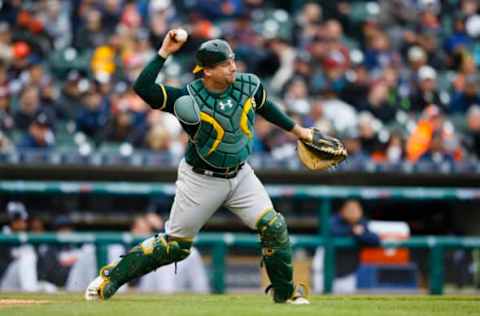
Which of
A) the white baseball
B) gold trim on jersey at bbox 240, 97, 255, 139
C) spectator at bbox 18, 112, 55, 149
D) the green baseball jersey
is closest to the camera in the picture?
the white baseball

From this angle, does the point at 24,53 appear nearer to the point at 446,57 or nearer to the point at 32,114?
the point at 32,114

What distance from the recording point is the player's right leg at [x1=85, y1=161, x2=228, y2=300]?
6.51 meters

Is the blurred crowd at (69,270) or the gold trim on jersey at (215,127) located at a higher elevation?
the gold trim on jersey at (215,127)

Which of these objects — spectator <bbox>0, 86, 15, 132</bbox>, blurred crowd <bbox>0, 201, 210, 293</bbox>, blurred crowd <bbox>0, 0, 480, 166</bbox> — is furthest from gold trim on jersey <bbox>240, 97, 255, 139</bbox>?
spectator <bbox>0, 86, 15, 132</bbox>

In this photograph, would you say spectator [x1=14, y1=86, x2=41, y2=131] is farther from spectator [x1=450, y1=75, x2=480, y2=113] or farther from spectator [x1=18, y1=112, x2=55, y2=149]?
spectator [x1=450, y1=75, x2=480, y2=113]

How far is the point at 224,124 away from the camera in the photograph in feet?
20.9

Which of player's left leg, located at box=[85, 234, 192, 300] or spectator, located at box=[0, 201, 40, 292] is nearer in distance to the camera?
player's left leg, located at box=[85, 234, 192, 300]

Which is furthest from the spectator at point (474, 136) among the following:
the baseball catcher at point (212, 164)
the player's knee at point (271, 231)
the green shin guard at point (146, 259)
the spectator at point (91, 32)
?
the green shin guard at point (146, 259)

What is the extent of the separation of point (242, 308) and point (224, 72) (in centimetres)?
138

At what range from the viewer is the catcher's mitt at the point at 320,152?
689 cm

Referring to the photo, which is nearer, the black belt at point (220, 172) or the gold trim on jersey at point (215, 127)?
the gold trim on jersey at point (215, 127)

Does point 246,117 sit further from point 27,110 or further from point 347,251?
point 27,110

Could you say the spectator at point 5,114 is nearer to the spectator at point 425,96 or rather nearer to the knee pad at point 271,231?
the spectator at point 425,96

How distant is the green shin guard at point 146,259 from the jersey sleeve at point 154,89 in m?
0.83
